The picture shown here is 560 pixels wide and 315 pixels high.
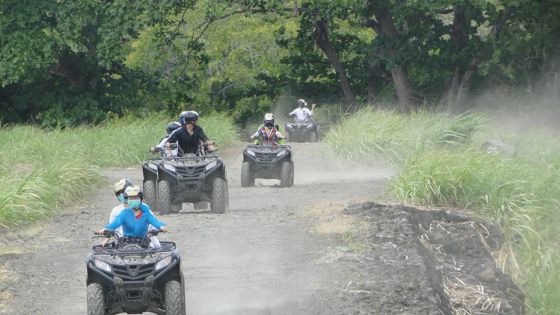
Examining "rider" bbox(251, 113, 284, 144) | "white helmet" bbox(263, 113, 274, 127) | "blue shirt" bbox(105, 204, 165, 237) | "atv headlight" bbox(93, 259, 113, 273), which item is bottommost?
"rider" bbox(251, 113, 284, 144)

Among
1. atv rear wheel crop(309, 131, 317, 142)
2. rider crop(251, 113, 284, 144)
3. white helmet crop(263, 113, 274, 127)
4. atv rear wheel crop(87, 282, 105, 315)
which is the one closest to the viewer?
atv rear wheel crop(87, 282, 105, 315)

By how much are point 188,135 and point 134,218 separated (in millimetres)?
6866

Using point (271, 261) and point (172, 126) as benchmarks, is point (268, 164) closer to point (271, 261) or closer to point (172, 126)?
point (172, 126)

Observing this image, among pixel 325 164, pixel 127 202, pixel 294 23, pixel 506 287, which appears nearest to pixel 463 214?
pixel 506 287

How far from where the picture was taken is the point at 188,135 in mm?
17828

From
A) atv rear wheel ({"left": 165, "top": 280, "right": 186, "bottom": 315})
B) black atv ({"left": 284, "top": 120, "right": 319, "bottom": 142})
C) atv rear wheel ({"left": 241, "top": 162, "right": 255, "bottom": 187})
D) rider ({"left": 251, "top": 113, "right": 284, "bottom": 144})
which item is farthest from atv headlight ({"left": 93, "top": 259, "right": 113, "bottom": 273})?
black atv ({"left": 284, "top": 120, "right": 319, "bottom": 142})

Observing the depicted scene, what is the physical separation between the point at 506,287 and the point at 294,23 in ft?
124

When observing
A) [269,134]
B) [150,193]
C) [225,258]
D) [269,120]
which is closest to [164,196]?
[150,193]

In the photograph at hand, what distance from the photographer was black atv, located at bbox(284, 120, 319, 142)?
3697cm

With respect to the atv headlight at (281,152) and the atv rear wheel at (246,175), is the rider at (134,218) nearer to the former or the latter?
the atv headlight at (281,152)

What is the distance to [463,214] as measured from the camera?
1659cm

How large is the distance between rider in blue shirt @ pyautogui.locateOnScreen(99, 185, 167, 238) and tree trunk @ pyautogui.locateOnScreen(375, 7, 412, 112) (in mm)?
29615

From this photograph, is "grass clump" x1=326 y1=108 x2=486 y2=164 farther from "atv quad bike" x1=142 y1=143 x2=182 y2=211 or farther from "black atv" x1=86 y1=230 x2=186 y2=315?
"black atv" x1=86 y1=230 x2=186 y2=315

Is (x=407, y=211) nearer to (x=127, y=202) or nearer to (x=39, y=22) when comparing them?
(x=127, y=202)
